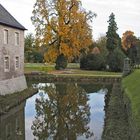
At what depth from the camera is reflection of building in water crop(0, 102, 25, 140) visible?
55.5ft

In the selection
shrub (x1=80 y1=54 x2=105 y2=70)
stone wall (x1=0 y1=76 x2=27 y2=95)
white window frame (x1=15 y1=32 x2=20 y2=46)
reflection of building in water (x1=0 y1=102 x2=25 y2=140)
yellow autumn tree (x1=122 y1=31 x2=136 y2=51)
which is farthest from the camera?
yellow autumn tree (x1=122 y1=31 x2=136 y2=51)

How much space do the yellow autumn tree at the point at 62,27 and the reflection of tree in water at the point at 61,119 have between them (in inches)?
1118

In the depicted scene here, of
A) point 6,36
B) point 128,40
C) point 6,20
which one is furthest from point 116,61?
point 128,40

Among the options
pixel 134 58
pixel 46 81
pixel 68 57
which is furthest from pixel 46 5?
pixel 134 58

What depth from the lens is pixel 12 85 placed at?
31.7 meters

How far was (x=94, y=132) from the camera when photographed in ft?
59.3

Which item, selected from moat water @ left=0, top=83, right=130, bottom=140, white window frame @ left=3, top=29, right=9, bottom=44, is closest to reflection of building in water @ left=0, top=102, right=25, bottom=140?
moat water @ left=0, top=83, right=130, bottom=140

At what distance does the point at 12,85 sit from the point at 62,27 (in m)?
28.5

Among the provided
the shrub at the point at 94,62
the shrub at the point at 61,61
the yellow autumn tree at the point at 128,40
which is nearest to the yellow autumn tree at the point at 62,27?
the shrub at the point at 61,61

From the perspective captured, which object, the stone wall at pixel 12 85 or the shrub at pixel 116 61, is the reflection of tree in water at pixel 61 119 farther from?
the shrub at pixel 116 61

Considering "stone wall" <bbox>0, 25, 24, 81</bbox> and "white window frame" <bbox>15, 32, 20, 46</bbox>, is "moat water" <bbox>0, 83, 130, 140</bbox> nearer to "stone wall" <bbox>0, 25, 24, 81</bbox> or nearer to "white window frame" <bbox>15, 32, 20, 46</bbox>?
"stone wall" <bbox>0, 25, 24, 81</bbox>

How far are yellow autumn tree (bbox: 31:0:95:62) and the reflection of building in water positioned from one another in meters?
34.7

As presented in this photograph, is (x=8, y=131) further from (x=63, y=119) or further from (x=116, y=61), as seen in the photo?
(x=116, y=61)

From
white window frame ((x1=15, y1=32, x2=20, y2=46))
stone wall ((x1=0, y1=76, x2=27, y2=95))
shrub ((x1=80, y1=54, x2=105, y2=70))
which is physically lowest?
stone wall ((x1=0, y1=76, x2=27, y2=95))
